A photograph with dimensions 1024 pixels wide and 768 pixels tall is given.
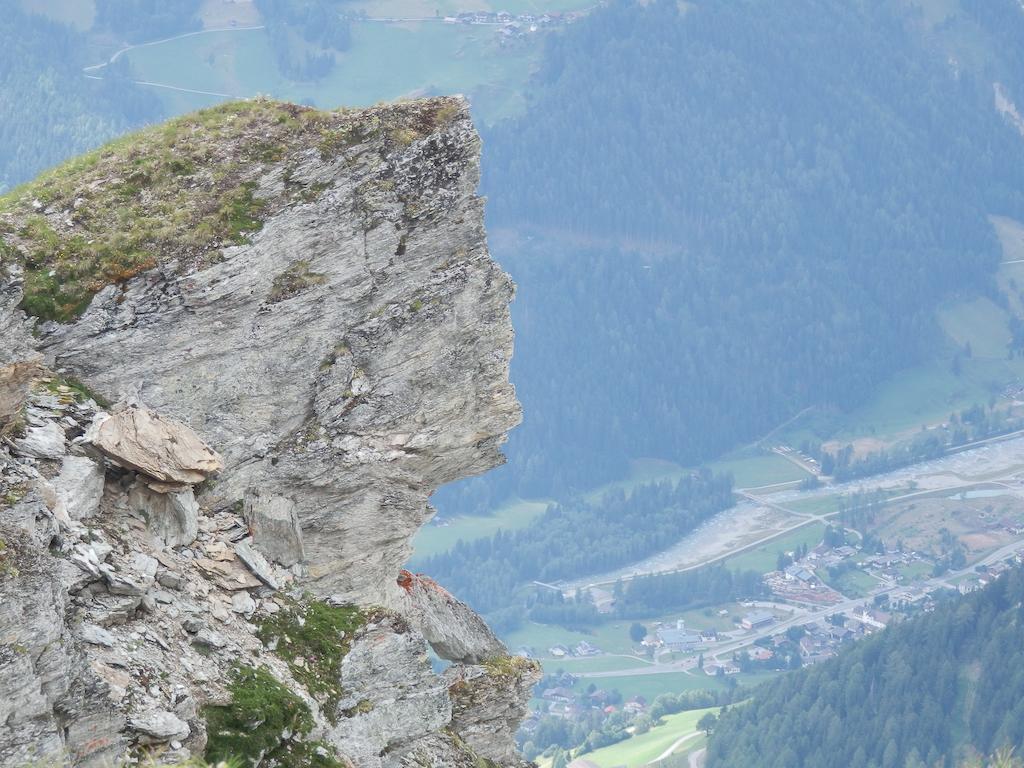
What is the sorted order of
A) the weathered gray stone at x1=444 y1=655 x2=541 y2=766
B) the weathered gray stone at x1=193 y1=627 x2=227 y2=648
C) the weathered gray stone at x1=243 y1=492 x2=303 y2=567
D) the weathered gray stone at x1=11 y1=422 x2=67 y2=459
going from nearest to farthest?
the weathered gray stone at x1=11 y1=422 x2=67 y2=459 < the weathered gray stone at x1=193 y1=627 x2=227 y2=648 < the weathered gray stone at x1=243 y1=492 x2=303 y2=567 < the weathered gray stone at x1=444 y1=655 x2=541 y2=766

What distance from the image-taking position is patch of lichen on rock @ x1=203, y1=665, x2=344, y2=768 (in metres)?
29.7

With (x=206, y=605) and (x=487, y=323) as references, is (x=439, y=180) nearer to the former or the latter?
(x=487, y=323)

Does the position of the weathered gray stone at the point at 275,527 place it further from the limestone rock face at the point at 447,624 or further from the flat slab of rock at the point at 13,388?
the flat slab of rock at the point at 13,388

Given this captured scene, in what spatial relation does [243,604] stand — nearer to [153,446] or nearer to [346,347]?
[153,446]

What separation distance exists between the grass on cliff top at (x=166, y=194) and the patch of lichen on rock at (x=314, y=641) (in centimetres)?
865

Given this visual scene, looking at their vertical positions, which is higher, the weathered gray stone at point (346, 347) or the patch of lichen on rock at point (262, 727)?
the weathered gray stone at point (346, 347)

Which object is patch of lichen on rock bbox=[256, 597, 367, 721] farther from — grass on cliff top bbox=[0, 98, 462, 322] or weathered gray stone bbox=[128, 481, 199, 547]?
grass on cliff top bbox=[0, 98, 462, 322]

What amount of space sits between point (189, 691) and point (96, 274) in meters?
11.4

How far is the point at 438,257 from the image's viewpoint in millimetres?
40625

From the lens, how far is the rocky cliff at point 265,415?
102 feet

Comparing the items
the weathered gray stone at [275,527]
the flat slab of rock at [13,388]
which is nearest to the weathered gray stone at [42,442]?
the flat slab of rock at [13,388]

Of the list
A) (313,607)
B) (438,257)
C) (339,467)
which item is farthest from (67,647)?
(438,257)

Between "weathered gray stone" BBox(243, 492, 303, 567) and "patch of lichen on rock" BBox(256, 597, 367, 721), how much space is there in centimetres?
Answer: 146

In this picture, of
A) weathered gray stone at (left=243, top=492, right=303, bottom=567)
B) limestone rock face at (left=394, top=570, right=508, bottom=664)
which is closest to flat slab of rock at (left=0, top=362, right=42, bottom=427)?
weathered gray stone at (left=243, top=492, right=303, bottom=567)
